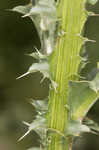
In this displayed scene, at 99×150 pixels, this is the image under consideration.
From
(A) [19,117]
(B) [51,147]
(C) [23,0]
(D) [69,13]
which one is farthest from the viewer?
(A) [19,117]

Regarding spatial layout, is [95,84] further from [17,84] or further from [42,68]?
[17,84]

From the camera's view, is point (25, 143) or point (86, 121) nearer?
point (86, 121)

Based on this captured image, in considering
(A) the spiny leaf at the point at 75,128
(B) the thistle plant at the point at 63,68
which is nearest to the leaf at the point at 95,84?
(B) the thistle plant at the point at 63,68

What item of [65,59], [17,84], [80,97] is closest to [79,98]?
[80,97]

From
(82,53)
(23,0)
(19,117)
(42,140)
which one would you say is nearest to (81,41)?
(82,53)

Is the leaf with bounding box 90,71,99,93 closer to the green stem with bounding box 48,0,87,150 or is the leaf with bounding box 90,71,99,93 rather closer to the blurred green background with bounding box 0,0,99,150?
the green stem with bounding box 48,0,87,150

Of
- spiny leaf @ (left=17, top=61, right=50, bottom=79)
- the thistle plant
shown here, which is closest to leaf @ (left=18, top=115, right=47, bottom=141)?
the thistle plant

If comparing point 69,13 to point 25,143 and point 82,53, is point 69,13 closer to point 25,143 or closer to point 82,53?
point 82,53
